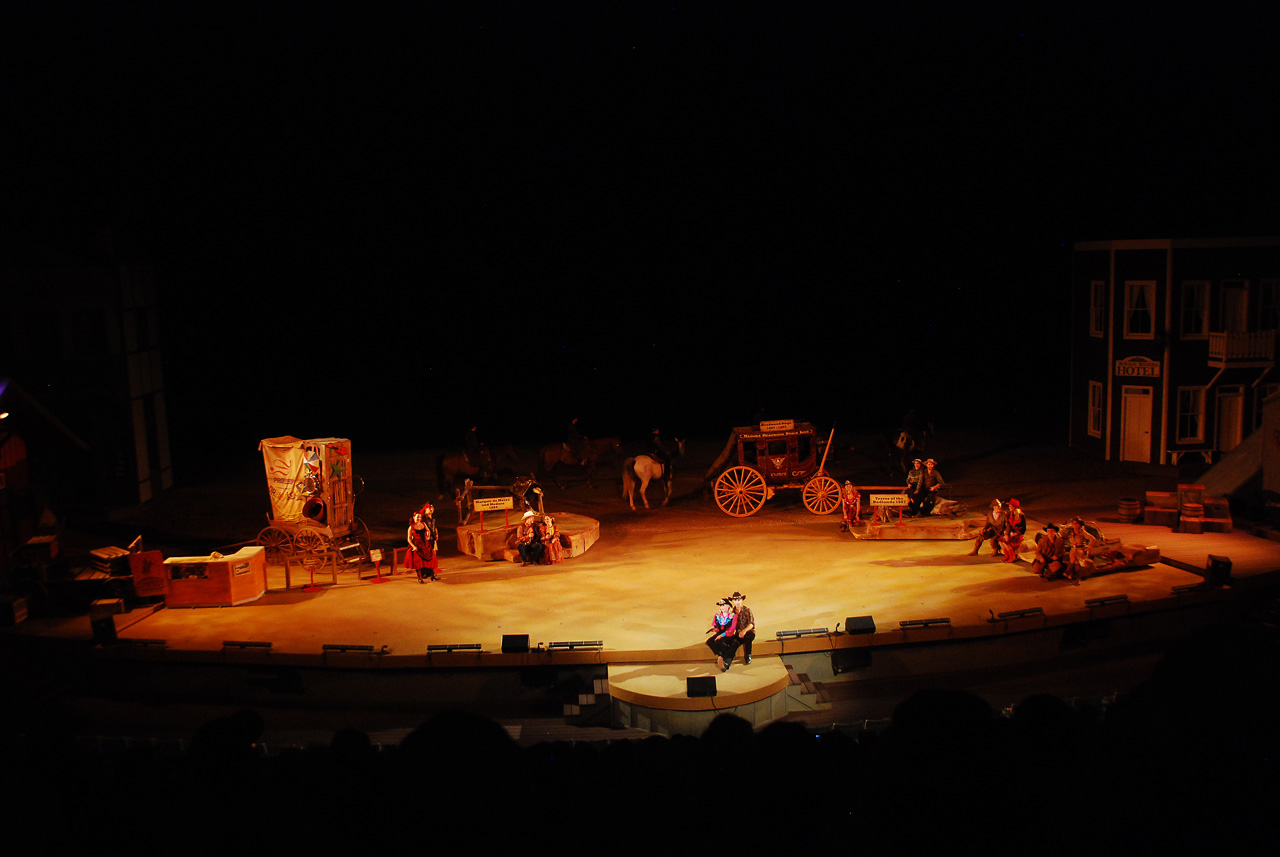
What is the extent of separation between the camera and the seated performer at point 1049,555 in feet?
48.5

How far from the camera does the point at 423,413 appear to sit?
101ft

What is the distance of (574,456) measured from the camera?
74.3ft

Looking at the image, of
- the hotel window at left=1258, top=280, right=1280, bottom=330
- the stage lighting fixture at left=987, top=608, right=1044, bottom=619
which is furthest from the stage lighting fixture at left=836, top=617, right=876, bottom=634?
the hotel window at left=1258, top=280, right=1280, bottom=330

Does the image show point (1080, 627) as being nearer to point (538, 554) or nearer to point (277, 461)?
point (538, 554)

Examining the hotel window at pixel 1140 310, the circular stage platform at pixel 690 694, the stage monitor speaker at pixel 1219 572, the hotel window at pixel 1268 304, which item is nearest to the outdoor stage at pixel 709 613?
the circular stage platform at pixel 690 694

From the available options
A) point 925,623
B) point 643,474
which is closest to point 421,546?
point 643,474

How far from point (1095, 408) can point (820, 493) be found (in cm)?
910

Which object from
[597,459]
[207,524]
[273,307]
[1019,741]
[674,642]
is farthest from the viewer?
[273,307]

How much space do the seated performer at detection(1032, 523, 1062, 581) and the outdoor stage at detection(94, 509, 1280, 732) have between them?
187mm

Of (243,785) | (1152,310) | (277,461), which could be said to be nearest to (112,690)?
(277,461)

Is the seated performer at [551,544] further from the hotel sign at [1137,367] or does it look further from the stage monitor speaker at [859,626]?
the hotel sign at [1137,367]

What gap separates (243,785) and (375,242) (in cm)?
2543

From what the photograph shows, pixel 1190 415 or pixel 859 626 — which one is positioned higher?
pixel 1190 415

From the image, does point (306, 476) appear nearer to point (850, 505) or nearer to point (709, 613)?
point (709, 613)
